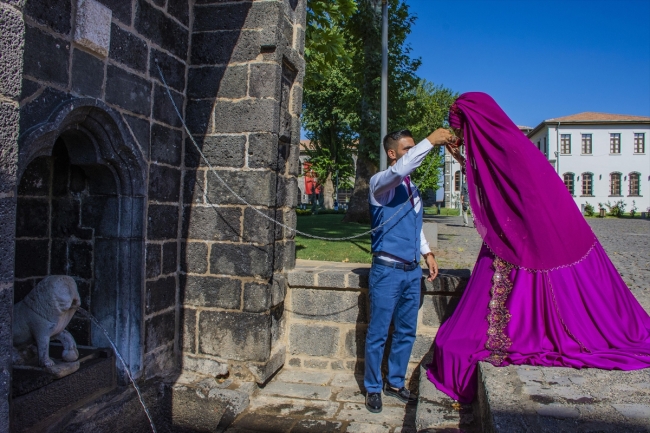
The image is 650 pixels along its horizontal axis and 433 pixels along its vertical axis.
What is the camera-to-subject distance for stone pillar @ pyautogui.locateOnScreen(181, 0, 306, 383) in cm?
451

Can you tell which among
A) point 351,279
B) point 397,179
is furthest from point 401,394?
point 397,179

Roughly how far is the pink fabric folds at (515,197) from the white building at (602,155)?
44.8 metres

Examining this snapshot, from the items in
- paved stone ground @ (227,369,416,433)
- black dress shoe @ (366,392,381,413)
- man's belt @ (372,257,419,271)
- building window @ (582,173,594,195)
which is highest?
building window @ (582,173,594,195)

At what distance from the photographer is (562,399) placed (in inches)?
115

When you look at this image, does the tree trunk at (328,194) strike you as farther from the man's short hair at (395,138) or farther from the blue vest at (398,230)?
the blue vest at (398,230)

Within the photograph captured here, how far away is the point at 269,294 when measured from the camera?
4.57 m

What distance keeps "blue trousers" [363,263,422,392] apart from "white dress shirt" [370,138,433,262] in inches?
6.7

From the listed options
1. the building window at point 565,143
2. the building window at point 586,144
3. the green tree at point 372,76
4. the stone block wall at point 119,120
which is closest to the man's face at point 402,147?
the stone block wall at point 119,120

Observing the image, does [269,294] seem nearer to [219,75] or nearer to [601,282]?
[219,75]

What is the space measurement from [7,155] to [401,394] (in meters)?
3.30

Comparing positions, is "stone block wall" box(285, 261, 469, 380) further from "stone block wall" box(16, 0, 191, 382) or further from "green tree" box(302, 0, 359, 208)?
"green tree" box(302, 0, 359, 208)

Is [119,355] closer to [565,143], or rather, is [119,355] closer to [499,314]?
[499,314]

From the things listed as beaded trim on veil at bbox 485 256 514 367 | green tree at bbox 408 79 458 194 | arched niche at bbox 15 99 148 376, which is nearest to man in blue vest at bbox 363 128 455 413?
beaded trim on veil at bbox 485 256 514 367

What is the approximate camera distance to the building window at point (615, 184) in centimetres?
4544
